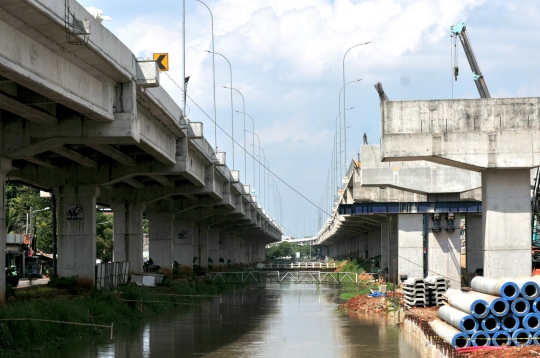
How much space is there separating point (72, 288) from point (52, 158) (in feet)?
20.7

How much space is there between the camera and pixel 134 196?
58312mm

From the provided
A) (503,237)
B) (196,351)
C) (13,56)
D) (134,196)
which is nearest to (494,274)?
(503,237)

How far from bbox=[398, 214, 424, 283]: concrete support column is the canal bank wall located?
2296 cm

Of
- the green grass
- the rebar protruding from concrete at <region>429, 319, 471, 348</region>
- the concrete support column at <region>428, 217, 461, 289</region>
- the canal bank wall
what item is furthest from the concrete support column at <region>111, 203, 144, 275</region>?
the rebar protruding from concrete at <region>429, 319, 471, 348</region>

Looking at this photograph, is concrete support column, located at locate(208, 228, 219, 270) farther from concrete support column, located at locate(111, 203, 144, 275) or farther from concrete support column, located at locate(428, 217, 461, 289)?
concrete support column, located at locate(428, 217, 461, 289)

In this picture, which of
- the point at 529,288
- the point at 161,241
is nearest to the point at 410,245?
the point at 161,241

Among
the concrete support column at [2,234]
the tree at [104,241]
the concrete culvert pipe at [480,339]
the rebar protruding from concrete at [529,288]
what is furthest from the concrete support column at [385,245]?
the tree at [104,241]

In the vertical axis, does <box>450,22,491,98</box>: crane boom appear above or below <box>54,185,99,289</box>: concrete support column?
above

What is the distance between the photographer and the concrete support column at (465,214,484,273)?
7106cm

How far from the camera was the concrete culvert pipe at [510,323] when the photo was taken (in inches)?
896

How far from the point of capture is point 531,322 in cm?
2297

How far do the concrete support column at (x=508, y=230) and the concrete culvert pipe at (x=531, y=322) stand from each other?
942cm

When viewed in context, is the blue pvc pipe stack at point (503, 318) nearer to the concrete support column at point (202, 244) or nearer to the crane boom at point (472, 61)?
the crane boom at point (472, 61)

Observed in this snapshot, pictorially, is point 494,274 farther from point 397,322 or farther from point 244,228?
point 244,228
